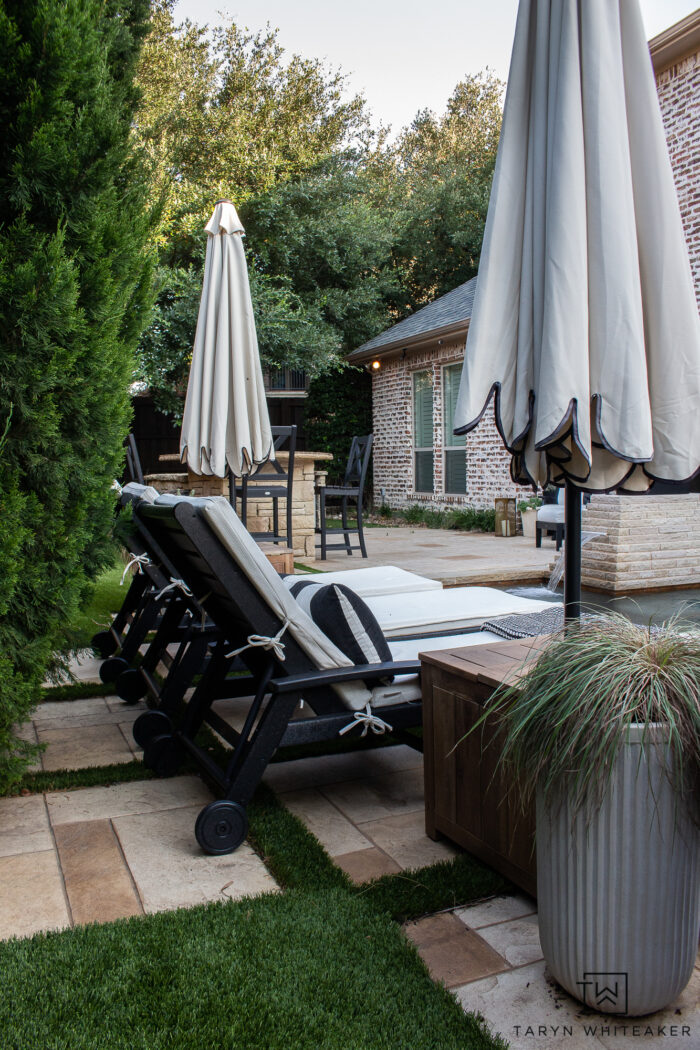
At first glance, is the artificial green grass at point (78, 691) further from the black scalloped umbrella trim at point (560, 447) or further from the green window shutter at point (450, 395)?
the green window shutter at point (450, 395)

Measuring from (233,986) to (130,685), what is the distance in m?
2.23

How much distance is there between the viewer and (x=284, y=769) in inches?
113

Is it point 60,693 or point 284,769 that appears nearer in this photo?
point 284,769

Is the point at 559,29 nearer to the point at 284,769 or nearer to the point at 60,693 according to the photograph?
the point at 284,769

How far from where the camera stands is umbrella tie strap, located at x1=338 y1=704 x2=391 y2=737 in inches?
92.7

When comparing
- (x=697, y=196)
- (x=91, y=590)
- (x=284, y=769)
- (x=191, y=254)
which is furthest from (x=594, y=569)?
(x=191, y=254)

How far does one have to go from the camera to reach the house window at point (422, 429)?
13203 millimetres

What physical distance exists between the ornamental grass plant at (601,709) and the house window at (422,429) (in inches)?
462

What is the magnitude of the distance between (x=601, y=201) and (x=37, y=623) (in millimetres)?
2075

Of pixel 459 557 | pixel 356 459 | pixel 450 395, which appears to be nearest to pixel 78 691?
pixel 459 557

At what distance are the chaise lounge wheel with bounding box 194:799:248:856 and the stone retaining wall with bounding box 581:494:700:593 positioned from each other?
3689mm

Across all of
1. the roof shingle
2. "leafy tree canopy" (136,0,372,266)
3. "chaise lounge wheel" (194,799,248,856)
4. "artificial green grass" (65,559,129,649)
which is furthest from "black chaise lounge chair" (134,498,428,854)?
"leafy tree canopy" (136,0,372,266)

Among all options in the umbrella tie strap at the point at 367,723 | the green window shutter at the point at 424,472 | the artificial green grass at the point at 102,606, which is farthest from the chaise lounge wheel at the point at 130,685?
the green window shutter at the point at 424,472

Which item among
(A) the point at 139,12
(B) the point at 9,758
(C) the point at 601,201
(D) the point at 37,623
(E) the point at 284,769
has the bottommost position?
(E) the point at 284,769
